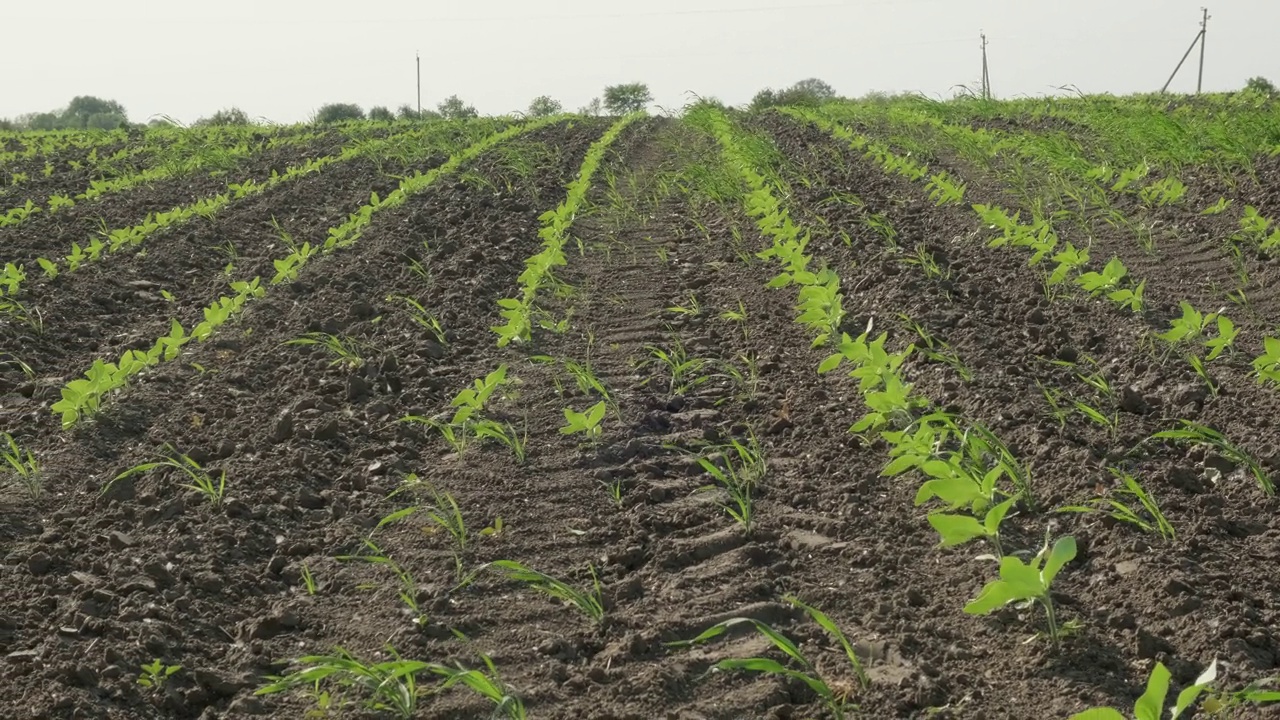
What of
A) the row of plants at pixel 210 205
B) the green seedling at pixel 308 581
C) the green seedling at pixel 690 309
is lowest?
the green seedling at pixel 308 581

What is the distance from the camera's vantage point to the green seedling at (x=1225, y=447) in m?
3.14

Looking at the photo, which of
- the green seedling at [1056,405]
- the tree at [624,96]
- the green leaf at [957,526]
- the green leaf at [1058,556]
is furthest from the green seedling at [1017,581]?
the tree at [624,96]

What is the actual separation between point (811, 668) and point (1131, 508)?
117cm

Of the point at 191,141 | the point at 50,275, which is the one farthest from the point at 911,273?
the point at 191,141

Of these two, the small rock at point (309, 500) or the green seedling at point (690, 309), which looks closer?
the small rock at point (309, 500)

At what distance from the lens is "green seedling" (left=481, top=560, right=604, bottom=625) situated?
2.73 metres

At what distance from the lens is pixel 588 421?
149 inches

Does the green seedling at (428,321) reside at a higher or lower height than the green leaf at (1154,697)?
higher

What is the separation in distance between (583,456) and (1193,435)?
5.86 feet

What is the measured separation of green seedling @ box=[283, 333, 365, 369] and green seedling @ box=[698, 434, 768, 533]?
174 centimetres

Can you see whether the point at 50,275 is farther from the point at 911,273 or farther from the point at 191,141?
the point at 191,141

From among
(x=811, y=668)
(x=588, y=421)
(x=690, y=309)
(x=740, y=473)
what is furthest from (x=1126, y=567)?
(x=690, y=309)

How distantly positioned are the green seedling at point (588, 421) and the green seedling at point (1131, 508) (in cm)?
141

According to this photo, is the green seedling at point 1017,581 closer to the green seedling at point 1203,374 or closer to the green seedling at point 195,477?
the green seedling at point 1203,374
